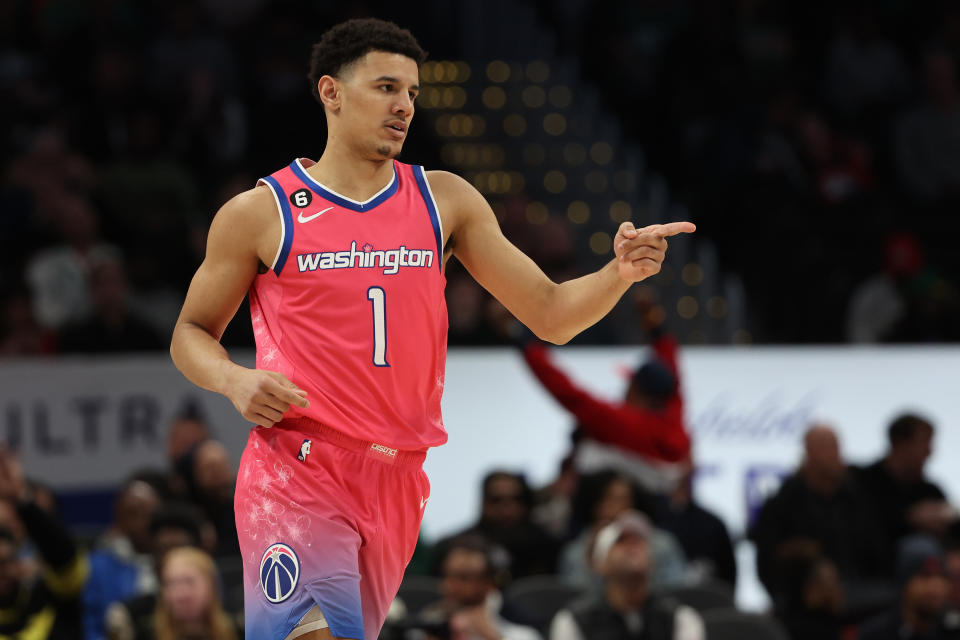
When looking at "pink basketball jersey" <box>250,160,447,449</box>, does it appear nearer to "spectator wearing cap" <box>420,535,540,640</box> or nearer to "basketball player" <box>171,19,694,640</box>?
"basketball player" <box>171,19,694,640</box>

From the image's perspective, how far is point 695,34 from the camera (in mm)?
15086

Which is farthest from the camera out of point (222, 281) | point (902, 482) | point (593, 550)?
point (902, 482)

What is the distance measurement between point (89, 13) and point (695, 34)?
19.1 feet

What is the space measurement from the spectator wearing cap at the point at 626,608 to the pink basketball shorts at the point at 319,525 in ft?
12.2

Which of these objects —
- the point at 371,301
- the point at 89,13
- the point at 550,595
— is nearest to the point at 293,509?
the point at 371,301

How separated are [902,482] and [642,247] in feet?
21.3

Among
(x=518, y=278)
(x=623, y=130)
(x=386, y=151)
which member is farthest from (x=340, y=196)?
(x=623, y=130)

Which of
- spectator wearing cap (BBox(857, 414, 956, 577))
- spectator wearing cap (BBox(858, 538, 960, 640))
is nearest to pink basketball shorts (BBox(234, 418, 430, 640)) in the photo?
spectator wearing cap (BBox(858, 538, 960, 640))

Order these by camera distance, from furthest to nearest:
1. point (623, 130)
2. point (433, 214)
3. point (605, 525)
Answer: point (623, 130) → point (605, 525) → point (433, 214)

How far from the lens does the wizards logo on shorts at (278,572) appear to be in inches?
169

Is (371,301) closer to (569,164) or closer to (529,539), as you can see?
(529,539)

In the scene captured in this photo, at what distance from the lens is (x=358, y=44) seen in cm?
450

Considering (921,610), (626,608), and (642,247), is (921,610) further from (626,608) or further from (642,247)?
(642,247)

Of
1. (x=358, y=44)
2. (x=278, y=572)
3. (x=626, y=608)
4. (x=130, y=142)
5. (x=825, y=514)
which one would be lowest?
(x=626, y=608)
